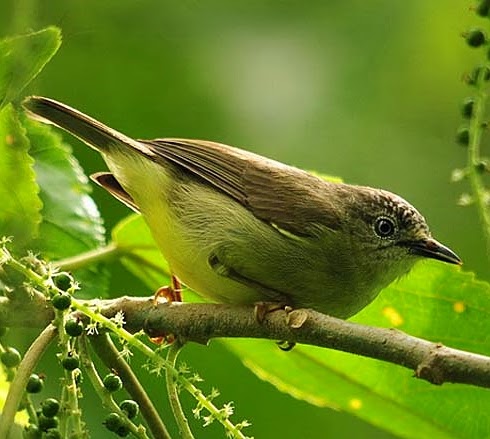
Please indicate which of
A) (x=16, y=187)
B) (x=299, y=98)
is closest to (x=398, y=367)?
(x=16, y=187)

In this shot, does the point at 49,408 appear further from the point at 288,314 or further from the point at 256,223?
the point at 256,223

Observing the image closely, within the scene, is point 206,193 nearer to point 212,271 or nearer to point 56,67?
point 212,271

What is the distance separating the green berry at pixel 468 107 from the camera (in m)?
2.65

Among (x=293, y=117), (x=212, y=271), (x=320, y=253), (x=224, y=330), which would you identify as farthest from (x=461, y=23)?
(x=224, y=330)

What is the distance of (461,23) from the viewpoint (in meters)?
6.67

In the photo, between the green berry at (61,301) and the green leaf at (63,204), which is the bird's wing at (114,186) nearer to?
the green leaf at (63,204)

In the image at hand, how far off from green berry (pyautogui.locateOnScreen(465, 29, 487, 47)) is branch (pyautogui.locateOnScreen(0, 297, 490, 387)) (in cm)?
80

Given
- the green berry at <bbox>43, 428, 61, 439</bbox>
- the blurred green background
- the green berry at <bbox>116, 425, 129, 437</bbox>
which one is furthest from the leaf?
the green berry at <bbox>43, 428, 61, 439</bbox>

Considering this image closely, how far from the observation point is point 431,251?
4227 mm

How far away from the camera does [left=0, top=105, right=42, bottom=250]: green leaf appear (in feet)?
5.68

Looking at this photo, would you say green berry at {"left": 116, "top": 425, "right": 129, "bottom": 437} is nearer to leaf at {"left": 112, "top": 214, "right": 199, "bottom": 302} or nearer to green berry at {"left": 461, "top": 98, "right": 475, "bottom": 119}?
green berry at {"left": 461, "top": 98, "right": 475, "bottom": 119}

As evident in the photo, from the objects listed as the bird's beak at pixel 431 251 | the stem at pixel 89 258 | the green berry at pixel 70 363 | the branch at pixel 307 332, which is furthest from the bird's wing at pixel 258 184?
the green berry at pixel 70 363

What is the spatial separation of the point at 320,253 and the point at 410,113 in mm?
3554

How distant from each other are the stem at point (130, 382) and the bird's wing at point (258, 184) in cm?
157
